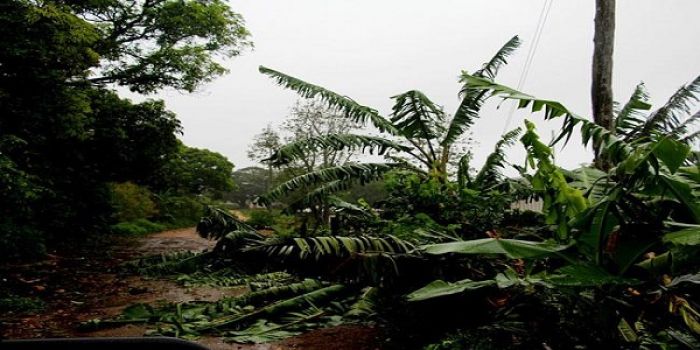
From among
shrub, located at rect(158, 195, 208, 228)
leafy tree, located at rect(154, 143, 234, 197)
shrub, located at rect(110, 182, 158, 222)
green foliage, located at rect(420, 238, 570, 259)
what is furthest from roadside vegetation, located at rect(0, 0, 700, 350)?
leafy tree, located at rect(154, 143, 234, 197)

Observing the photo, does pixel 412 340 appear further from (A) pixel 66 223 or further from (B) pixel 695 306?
(A) pixel 66 223

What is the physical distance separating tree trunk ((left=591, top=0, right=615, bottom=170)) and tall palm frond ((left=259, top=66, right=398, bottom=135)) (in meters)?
3.00

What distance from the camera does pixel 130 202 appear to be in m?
13.5

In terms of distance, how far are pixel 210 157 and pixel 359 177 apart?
57.0 ft

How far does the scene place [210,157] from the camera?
21250mm

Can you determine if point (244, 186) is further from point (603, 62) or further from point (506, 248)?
point (506, 248)

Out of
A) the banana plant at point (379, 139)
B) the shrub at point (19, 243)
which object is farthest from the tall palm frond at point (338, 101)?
the shrub at point (19, 243)

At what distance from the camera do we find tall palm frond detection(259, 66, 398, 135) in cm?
632

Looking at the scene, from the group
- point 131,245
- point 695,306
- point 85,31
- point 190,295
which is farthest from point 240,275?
point 131,245

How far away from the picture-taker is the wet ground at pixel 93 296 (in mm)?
2816

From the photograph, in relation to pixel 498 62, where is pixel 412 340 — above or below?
below

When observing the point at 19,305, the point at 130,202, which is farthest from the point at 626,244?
the point at 130,202

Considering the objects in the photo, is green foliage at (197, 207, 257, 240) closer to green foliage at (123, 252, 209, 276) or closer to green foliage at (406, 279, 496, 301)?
green foliage at (123, 252, 209, 276)

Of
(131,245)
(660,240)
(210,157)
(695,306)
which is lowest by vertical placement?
→ (131,245)
